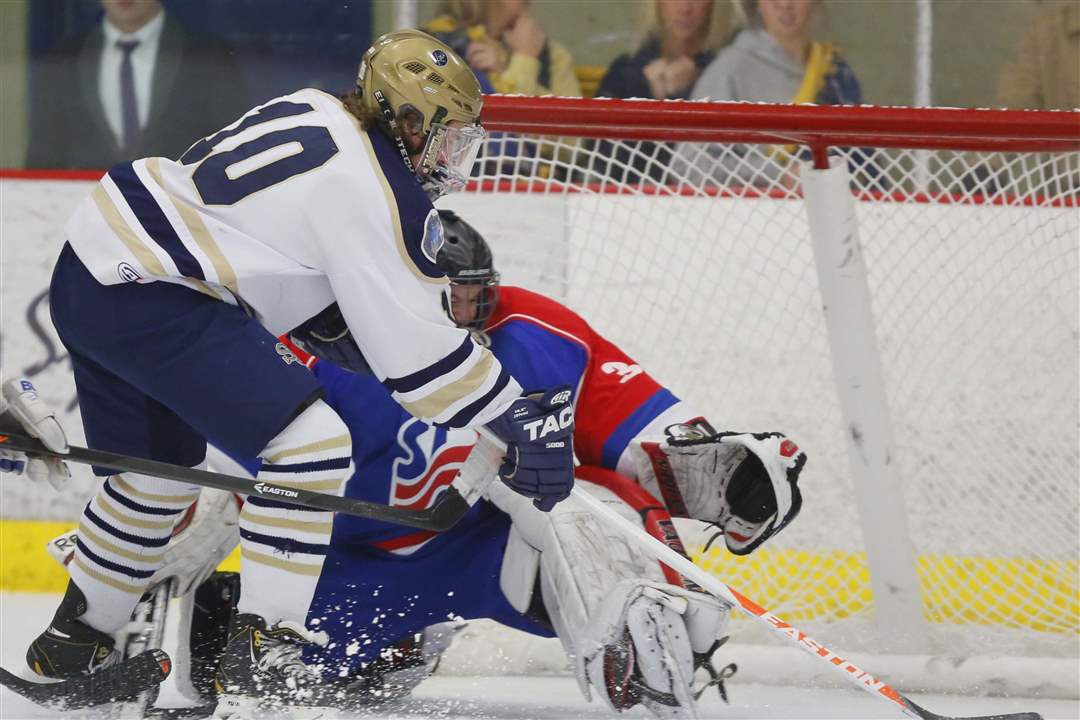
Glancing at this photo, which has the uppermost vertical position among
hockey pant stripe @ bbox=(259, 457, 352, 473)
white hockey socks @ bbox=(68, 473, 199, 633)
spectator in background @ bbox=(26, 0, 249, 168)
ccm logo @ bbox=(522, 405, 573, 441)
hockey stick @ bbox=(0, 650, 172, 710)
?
spectator in background @ bbox=(26, 0, 249, 168)

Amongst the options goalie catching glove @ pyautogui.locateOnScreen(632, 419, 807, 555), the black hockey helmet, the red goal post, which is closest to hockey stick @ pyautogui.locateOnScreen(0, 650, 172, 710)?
the black hockey helmet

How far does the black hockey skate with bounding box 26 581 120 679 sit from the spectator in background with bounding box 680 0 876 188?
2212mm

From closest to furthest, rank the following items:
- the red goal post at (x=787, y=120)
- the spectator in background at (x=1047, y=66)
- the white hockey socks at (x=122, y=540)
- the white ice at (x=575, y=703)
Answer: the white hockey socks at (x=122, y=540), the white ice at (x=575, y=703), the red goal post at (x=787, y=120), the spectator in background at (x=1047, y=66)

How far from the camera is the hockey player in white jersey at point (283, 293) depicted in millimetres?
1720

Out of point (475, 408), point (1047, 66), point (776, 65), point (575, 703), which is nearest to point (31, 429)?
point (475, 408)

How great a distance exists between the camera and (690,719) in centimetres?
191

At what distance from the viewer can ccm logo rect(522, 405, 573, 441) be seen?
6.09 ft

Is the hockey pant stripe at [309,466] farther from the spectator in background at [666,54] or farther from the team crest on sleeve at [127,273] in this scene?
the spectator in background at [666,54]

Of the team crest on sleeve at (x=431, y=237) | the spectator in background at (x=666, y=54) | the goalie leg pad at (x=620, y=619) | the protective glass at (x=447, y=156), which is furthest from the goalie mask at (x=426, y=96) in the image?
the spectator in background at (x=666, y=54)

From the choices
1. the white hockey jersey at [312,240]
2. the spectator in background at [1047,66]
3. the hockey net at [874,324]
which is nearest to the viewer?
the white hockey jersey at [312,240]

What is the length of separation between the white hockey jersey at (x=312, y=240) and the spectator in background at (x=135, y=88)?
175 centimetres

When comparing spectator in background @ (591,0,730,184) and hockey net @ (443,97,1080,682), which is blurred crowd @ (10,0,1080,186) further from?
hockey net @ (443,97,1080,682)

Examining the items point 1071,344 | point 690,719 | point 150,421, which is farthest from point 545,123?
point 1071,344

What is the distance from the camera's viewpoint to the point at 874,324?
2.60 metres
